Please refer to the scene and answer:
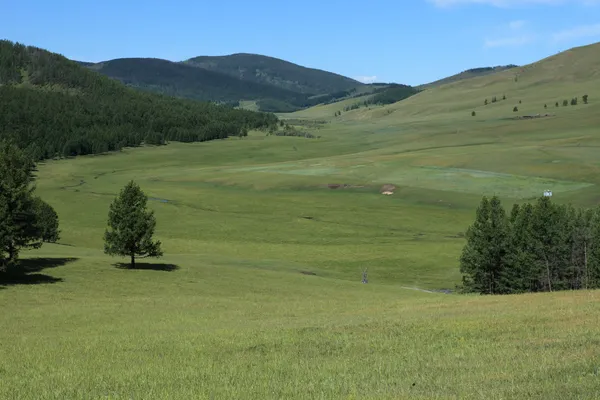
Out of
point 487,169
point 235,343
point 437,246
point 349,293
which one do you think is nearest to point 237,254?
point 437,246

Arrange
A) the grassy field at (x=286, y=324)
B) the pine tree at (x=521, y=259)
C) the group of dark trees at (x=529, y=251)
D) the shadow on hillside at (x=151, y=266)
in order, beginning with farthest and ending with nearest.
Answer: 1. the group of dark trees at (x=529, y=251)
2. the pine tree at (x=521, y=259)
3. the shadow on hillside at (x=151, y=266)
4. the grassy field at (x=286, y=324)

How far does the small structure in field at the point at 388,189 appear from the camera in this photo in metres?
156

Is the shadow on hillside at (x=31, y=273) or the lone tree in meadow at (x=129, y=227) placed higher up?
the lone tree in meadow at (x=129, y=227)

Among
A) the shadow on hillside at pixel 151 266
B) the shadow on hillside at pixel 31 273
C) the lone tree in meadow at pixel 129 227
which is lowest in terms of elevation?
the shadow on hillside at pixel 151 266

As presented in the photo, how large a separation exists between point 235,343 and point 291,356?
404cm

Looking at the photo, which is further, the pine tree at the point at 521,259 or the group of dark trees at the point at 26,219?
the pine tree at the point at 521,259

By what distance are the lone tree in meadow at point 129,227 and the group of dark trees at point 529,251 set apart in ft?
123

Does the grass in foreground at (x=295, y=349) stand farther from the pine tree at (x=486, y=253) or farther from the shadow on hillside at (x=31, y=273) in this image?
the pine tree at (x=486, y=253)

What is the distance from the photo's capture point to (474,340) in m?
23.5

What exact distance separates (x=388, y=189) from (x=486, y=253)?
83.8 metres

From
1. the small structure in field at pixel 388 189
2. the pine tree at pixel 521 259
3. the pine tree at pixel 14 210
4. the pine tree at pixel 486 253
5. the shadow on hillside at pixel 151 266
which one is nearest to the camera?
the pine tree at pixel 14 210

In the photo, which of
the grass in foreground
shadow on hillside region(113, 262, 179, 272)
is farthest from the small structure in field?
the grass in foreground

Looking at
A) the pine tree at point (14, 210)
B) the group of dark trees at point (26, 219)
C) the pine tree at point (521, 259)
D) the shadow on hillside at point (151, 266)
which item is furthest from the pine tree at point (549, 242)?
the pine tree at point (14, 210)

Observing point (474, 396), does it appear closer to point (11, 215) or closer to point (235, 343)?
point (235, 343)
